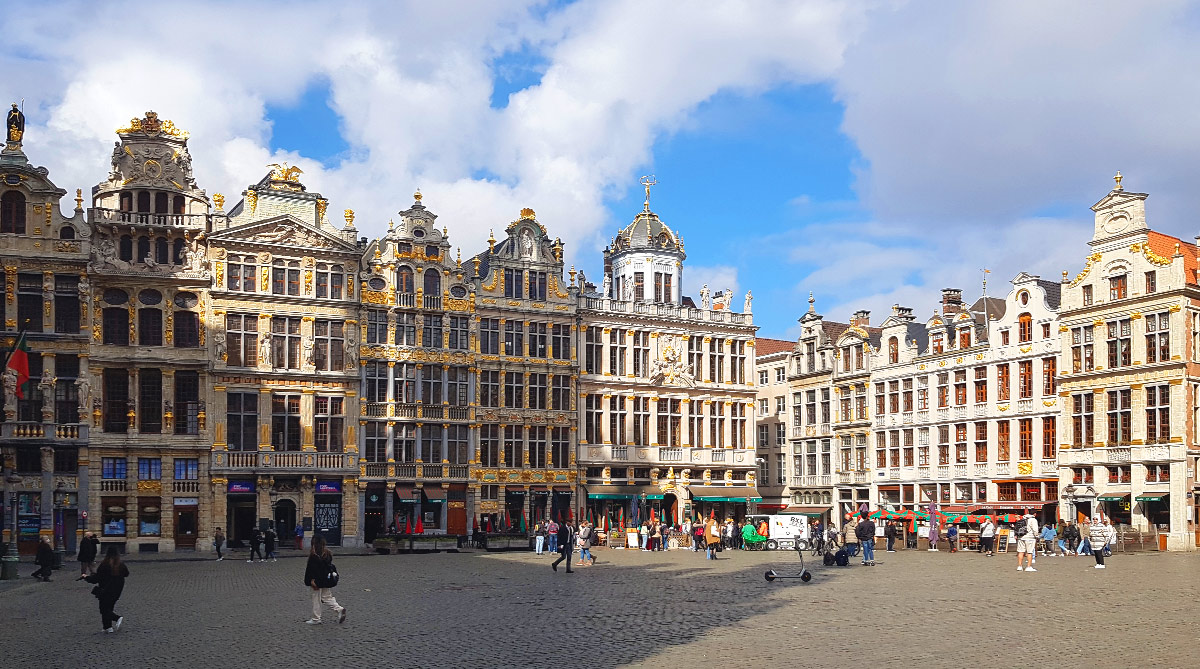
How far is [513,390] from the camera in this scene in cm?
7069

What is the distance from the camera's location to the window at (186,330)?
61.3 metres

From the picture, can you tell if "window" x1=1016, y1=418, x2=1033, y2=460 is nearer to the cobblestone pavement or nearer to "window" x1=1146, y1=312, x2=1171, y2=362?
"window" x1=1146, y1=312, x2=1171, y2=362

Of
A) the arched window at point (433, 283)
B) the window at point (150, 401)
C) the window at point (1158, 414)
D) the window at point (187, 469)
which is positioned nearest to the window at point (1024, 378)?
the window at point (1158, 414)

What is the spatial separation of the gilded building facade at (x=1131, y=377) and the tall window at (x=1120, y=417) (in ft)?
0.16

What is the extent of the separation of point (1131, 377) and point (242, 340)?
4390 centimetres

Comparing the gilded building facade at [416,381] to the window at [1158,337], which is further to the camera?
the gilded building facade at [416,381]

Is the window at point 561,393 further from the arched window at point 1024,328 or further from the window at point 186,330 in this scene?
the arched window at point 1024,328

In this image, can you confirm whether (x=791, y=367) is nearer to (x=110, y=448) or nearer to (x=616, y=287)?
(x=616, y=287)

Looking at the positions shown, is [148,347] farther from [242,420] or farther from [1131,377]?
[1131,377]

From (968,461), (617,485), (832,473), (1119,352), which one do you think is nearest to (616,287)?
(617,485)

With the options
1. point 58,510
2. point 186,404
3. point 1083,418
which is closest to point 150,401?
A: point 186,404

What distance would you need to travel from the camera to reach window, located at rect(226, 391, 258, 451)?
62.5m

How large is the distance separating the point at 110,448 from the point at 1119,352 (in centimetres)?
4926

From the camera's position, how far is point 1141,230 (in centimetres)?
6322
